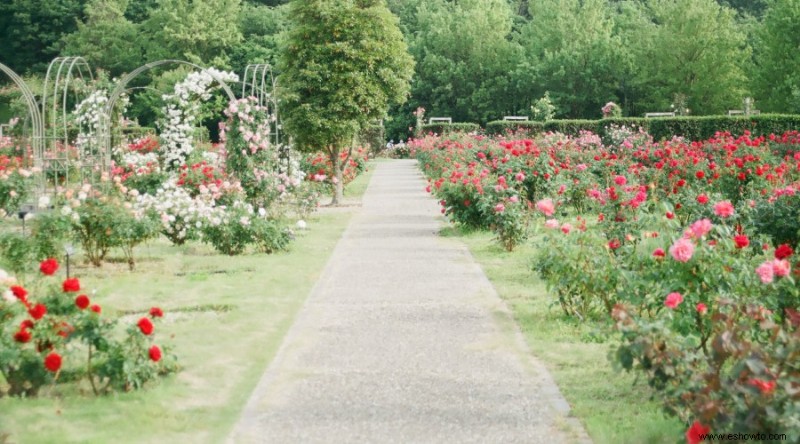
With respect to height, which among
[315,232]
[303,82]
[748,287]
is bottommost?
[315,232]

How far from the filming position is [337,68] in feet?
61.1

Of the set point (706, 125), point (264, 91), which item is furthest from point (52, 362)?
point (706, 125)

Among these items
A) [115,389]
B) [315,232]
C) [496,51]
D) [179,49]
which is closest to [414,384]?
[115,389]

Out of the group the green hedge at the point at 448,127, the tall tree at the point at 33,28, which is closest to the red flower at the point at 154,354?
the green hedge at the point at 448,127

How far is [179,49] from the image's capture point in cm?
5278

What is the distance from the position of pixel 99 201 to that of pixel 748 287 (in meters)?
7.18

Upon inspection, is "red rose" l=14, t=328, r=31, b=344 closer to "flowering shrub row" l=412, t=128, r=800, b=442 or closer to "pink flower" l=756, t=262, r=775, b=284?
"flowering shrub row" l=412, t=128, r=800, b=442

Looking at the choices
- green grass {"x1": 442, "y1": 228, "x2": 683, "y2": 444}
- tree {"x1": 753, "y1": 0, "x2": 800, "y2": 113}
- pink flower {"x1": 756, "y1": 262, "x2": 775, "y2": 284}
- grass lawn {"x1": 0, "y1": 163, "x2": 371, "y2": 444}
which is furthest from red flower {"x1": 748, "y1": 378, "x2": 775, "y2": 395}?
tree {"x1": 753, "y1": 0, "x2": 800, "y2": 113}

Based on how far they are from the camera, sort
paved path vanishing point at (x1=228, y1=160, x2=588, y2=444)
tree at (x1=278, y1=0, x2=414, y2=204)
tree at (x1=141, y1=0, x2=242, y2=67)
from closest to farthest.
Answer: paved path vanishing point at (x1=228, y1=160, x2=588, y2=444) < tree at (x1=278, y1=0, x2=414, y2=204) < tree at (x1=141, y1=0, x2=242, y2=67)

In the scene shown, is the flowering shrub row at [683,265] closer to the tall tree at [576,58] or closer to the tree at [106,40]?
the tall tree at [576,58]

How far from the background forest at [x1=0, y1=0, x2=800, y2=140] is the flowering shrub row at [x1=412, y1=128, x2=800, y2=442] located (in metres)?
29.0

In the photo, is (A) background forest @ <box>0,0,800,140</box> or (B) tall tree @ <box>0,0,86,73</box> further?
(B) tall tree @ <box>0,0,86,73</box>

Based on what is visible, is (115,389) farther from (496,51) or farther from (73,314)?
(496,51)

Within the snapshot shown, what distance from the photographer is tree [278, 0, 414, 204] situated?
60.8 feet
